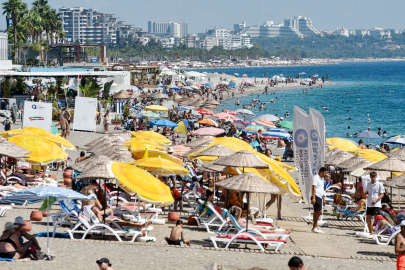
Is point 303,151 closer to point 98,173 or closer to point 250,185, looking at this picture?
point 250,185

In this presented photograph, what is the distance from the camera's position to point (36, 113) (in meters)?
20.1

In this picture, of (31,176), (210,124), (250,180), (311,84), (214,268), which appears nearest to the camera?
(214,268)

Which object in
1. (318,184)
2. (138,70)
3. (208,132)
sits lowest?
(208,132)

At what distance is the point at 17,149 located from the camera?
41.5 feet

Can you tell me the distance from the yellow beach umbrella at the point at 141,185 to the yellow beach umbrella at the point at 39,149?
4.33 meters

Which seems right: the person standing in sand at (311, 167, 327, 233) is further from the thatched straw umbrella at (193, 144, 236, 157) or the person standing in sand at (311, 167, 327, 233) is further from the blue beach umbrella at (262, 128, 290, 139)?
the blue beach umbrella at (262, 128, 290, 139)

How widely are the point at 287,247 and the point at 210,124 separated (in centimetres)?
1875

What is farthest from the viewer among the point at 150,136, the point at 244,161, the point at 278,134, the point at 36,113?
the point at 278,134

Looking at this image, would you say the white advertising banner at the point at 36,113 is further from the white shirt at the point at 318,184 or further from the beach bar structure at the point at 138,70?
the beach bar structure at the point at 138,70

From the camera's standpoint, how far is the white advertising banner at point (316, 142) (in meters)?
11.2

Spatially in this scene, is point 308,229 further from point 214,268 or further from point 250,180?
point 214,268

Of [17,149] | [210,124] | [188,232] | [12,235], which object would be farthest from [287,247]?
[210,124]

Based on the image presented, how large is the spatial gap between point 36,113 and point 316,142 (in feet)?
41.0

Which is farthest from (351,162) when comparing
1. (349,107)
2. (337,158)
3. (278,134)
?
(349,107)
